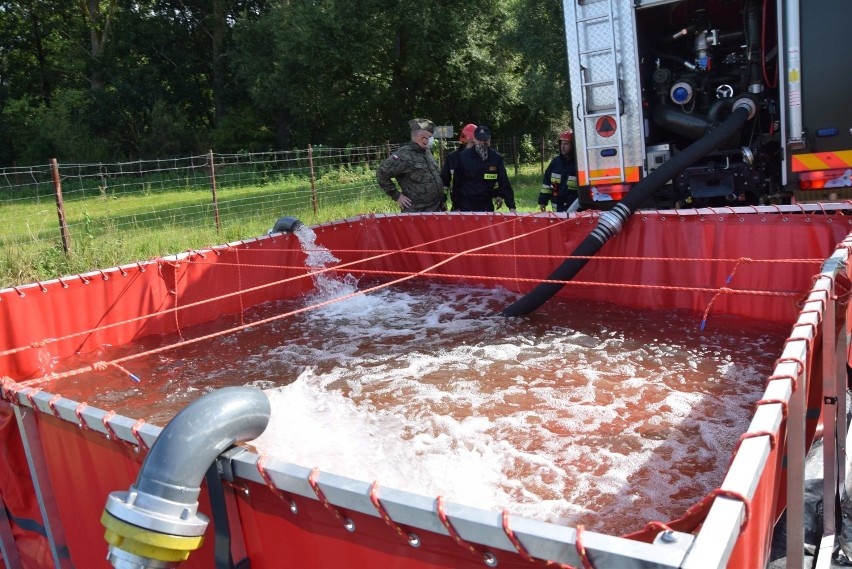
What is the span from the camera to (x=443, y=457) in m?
3.51

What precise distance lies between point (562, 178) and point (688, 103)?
6.33ft

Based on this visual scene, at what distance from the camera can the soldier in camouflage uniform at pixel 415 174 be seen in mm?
7941

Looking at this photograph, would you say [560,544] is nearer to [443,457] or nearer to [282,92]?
[443,457]

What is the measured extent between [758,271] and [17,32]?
4030 centimetres

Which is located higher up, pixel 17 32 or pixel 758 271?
pixel 17 32

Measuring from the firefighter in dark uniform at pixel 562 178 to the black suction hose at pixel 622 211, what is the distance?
2153 mm

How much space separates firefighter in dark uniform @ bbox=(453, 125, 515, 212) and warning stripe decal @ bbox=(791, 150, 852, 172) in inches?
121

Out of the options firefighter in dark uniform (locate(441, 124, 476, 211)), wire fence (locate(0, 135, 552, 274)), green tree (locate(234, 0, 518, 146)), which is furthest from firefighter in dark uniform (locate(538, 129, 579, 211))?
green tree (locate(234, 0, 518, 146))

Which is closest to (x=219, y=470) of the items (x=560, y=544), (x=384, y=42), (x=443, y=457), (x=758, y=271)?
(x=560, y=544)

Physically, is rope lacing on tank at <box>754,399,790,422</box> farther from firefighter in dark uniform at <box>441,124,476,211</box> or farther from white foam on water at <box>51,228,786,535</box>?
firefighter in dark uniform at <box>441,124,476,211</box>

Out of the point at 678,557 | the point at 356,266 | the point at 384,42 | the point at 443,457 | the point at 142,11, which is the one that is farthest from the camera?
the point at 142,11

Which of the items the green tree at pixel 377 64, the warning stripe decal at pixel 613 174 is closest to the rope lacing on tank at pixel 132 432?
the warning stripe decal at pixel 613 174

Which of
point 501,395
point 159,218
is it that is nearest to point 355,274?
point 501,395

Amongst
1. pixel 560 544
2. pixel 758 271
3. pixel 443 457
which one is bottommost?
pixel 443 457
